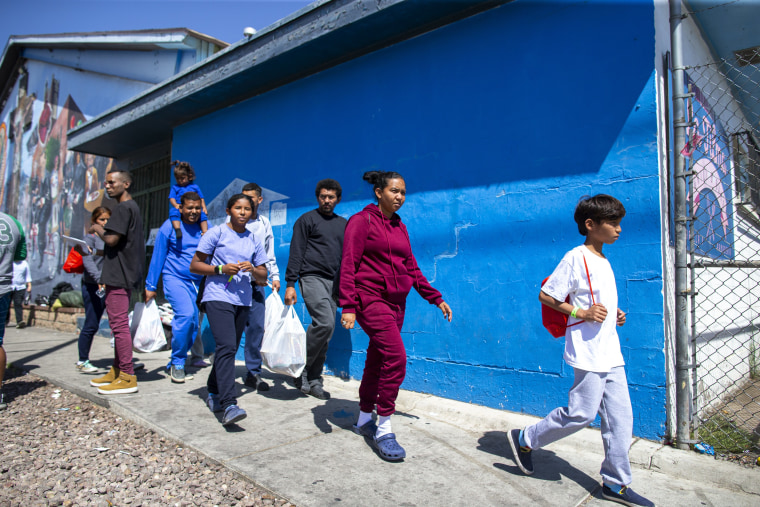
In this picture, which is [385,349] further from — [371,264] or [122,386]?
[122,386]

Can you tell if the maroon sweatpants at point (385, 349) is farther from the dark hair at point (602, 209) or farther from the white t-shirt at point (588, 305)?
the dark hair at point (602, 209)

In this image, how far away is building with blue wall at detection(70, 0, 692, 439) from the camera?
3211mm

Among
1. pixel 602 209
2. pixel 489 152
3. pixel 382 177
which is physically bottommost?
pixel 602 209

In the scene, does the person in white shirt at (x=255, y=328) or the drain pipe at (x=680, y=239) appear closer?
the drain pipe at (x=680, y=239)

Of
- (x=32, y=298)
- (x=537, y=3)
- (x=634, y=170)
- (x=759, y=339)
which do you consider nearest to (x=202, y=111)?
(x=537, y=3)

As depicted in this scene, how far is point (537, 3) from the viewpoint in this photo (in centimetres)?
377

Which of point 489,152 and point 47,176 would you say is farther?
point 47,176

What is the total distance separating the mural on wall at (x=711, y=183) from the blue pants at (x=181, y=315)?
175 inches

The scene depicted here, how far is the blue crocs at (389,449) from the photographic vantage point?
9.05ft

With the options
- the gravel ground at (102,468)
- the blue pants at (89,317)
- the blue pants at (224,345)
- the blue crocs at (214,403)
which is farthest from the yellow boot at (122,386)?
the blue pants at (89,317)

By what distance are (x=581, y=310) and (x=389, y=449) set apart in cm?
134

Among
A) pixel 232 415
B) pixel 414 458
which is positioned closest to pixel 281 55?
pixel 232 415

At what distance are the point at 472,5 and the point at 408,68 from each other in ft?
2.59

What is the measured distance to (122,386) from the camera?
3979mm
